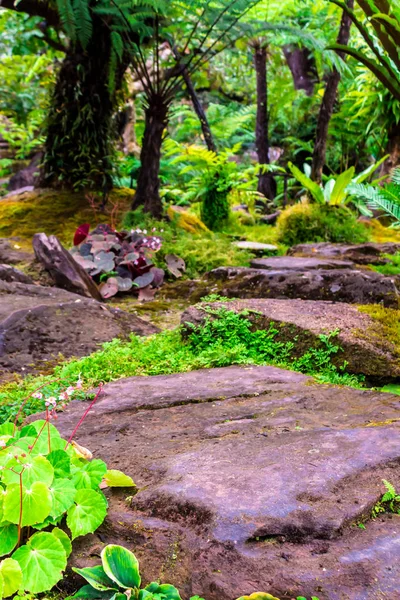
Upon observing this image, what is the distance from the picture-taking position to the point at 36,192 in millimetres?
7297

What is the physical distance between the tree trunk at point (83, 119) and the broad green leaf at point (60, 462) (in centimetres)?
595

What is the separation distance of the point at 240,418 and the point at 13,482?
3.23 feet

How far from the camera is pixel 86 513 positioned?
1.41 metres

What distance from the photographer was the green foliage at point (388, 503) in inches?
56.2

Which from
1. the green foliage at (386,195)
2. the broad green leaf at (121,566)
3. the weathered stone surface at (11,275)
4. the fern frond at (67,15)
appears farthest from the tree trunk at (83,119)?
the broad green leaf at (121,566)

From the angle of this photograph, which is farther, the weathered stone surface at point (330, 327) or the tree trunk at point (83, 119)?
the tree trunk at point (83, 119)

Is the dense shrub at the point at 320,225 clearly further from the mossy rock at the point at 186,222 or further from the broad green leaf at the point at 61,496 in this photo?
the broad green leaf at the point at 61,496

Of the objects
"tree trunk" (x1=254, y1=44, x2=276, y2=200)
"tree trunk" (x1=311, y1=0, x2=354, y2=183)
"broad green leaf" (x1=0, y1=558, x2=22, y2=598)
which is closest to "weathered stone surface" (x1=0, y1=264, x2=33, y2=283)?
"broad green leaf" (x1=0, y1=558, x2=22, y2=598)

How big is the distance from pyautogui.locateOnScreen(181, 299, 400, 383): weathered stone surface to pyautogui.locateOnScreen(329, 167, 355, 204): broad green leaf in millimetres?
3863

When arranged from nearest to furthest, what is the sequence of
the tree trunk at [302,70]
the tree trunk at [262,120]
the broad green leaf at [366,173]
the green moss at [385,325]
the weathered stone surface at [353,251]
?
the green moss at [385,325], the weathered stone surface at [353,251], the broad green leaf at [366,173], the tree trunk at [262,120], the tree trunk at [302,70]

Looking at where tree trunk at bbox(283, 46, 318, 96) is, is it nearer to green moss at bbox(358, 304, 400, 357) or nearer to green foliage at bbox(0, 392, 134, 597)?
green moss at bbox(358, 304, 400, 357)

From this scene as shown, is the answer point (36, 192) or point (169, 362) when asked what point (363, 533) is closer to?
point (169, 362)

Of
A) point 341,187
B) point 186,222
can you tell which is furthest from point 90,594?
point 341,187

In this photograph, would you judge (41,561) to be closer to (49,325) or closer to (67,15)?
(49,325)
